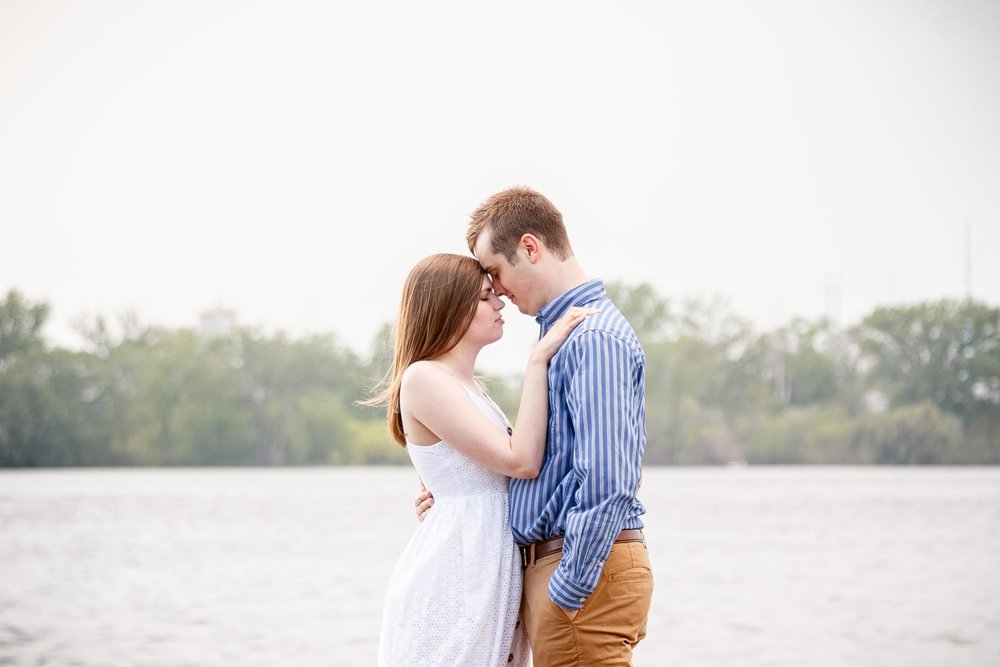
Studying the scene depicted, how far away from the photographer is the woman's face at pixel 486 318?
361 cm

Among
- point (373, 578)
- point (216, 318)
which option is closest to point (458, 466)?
point (373, 578)

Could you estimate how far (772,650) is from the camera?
38.5 ft

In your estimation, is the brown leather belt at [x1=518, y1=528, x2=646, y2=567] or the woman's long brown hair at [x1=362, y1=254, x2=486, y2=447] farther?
the woman's long brown hair at [x1=362, y1=254, x2=486, y2=447]

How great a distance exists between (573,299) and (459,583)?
86 centimetres

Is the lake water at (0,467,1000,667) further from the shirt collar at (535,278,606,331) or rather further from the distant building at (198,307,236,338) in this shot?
the distant building at (198,307,236,338)

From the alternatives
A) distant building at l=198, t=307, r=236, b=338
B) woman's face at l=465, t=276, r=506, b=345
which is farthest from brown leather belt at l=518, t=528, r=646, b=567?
distant building at l=198, t=307, r=236, b=338

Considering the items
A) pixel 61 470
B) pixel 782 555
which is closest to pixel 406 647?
pixel 782 555

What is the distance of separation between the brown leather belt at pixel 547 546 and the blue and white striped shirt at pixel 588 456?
0.06 feet

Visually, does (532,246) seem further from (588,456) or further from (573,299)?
(588,456)

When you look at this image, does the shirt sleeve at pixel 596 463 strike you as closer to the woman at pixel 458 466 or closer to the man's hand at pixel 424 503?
the woman at pixel 458 466

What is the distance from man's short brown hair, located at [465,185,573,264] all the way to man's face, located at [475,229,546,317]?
0.06ft

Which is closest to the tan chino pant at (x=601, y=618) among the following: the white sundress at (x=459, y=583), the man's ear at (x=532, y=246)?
the white sundress at (x=459, y=583)

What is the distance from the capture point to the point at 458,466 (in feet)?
11.7

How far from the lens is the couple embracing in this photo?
10.5 feet
